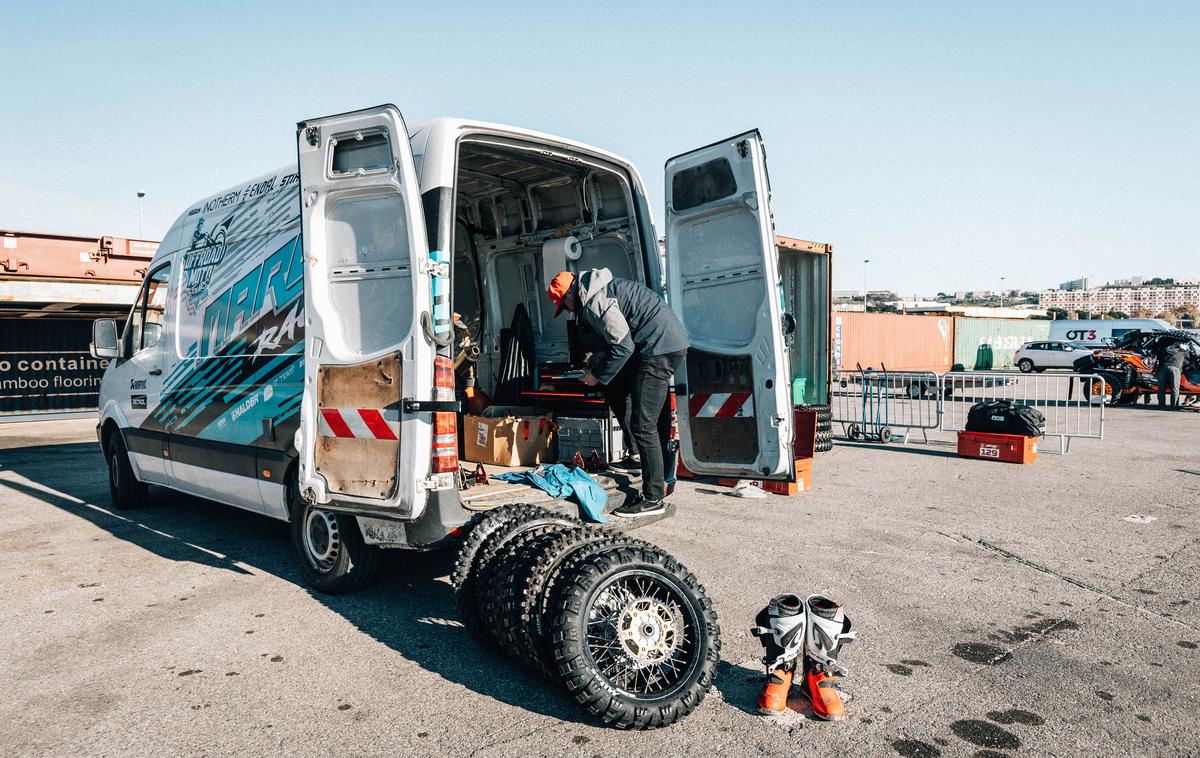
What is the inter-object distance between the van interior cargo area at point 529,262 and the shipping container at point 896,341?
2283 centimetres

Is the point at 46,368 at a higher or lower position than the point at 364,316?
lower

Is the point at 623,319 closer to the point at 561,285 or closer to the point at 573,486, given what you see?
the point at 561,285

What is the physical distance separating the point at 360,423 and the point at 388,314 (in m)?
0.61

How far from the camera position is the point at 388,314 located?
4.17 m

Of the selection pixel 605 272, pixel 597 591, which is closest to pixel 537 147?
pixel 605 272

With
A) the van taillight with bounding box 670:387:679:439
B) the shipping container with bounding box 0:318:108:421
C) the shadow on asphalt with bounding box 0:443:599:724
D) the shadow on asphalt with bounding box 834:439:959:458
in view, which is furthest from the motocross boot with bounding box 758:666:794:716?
the shipping container with bounding box 0:318:108:421

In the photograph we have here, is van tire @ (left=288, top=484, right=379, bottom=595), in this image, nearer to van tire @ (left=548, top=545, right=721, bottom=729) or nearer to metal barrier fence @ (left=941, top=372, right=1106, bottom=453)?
van tire @ (left=548, top=545, right=721, bottom=729)

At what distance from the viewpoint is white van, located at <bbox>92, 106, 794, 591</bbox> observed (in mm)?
4078

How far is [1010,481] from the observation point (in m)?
8.71

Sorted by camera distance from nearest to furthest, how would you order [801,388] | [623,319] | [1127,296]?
[623,319] → [801,388] → [1127,296]

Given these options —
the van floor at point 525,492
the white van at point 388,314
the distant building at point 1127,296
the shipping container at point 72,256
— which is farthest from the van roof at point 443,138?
the distant building at point 1127,296

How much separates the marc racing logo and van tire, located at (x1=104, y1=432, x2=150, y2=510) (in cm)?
202

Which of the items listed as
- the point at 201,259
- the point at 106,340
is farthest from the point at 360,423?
the point at 106,340

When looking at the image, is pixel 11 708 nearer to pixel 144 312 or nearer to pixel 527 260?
pixel 144 312
